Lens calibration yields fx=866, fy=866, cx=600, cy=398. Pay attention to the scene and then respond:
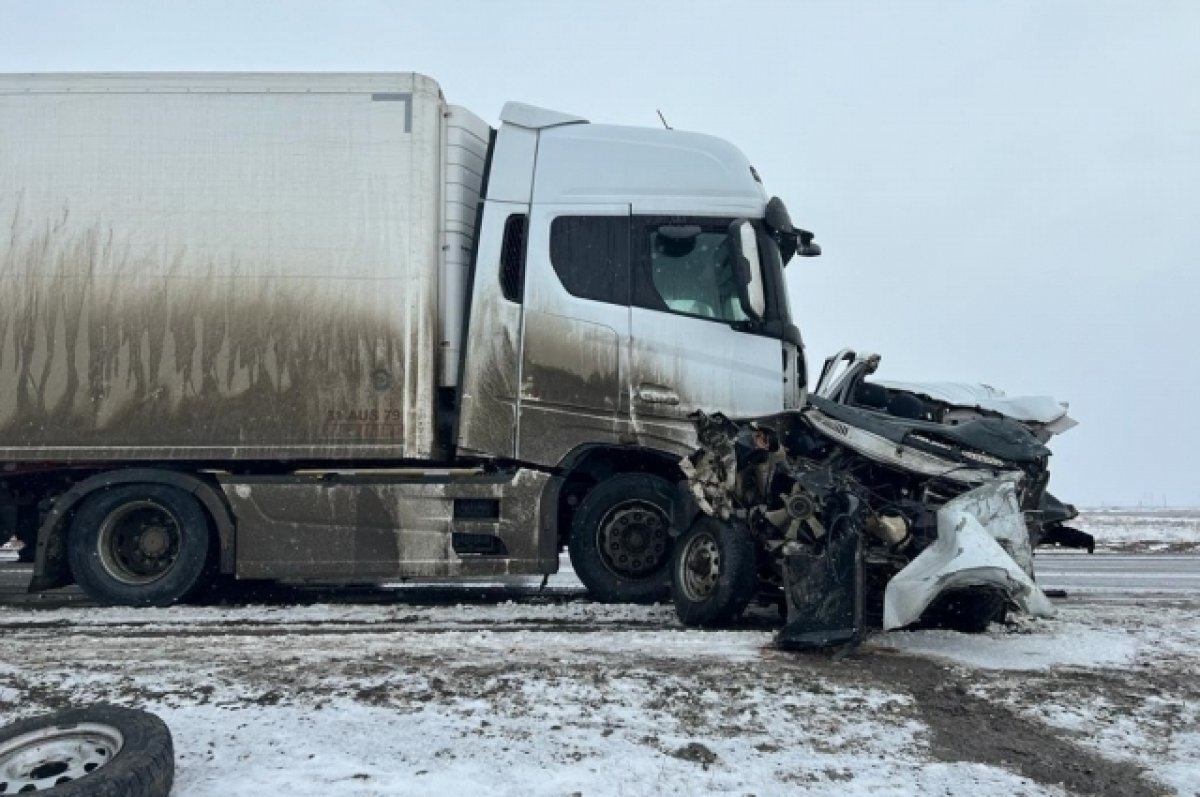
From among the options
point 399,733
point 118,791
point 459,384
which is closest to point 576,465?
point 459,384

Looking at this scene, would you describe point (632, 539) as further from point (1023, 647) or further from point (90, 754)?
point (90, 754)

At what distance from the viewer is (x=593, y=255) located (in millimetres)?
6414

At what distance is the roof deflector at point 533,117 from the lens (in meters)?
6.71

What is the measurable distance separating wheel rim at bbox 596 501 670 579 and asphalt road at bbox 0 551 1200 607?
84cm

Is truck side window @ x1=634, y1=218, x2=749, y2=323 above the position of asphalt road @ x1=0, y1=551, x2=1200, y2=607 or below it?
above

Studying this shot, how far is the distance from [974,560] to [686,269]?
3.03 meters

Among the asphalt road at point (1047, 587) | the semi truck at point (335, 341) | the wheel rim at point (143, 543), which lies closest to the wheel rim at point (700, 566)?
the semi truck at point (335, 341)

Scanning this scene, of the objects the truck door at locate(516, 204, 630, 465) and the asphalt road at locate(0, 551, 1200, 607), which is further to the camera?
the asphalt road at locate(0, 551, 1200, 607)

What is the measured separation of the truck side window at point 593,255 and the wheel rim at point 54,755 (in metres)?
4.22

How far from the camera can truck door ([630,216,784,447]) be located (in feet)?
20.4

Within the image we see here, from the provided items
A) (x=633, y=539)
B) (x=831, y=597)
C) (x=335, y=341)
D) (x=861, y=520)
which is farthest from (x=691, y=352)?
(x=335, y=341)

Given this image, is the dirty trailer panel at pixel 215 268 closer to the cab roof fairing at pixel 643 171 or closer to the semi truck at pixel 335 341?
the semi truck at pixel 335 341

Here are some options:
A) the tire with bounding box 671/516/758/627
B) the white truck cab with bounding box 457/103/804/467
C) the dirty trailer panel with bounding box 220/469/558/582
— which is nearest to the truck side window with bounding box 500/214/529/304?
the white truck cab with bounding box 457/103/804/467

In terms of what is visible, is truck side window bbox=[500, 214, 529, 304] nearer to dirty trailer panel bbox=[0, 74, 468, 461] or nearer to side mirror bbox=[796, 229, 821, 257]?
dirty trailer panel bbox=[0, 74, 468, 461]
